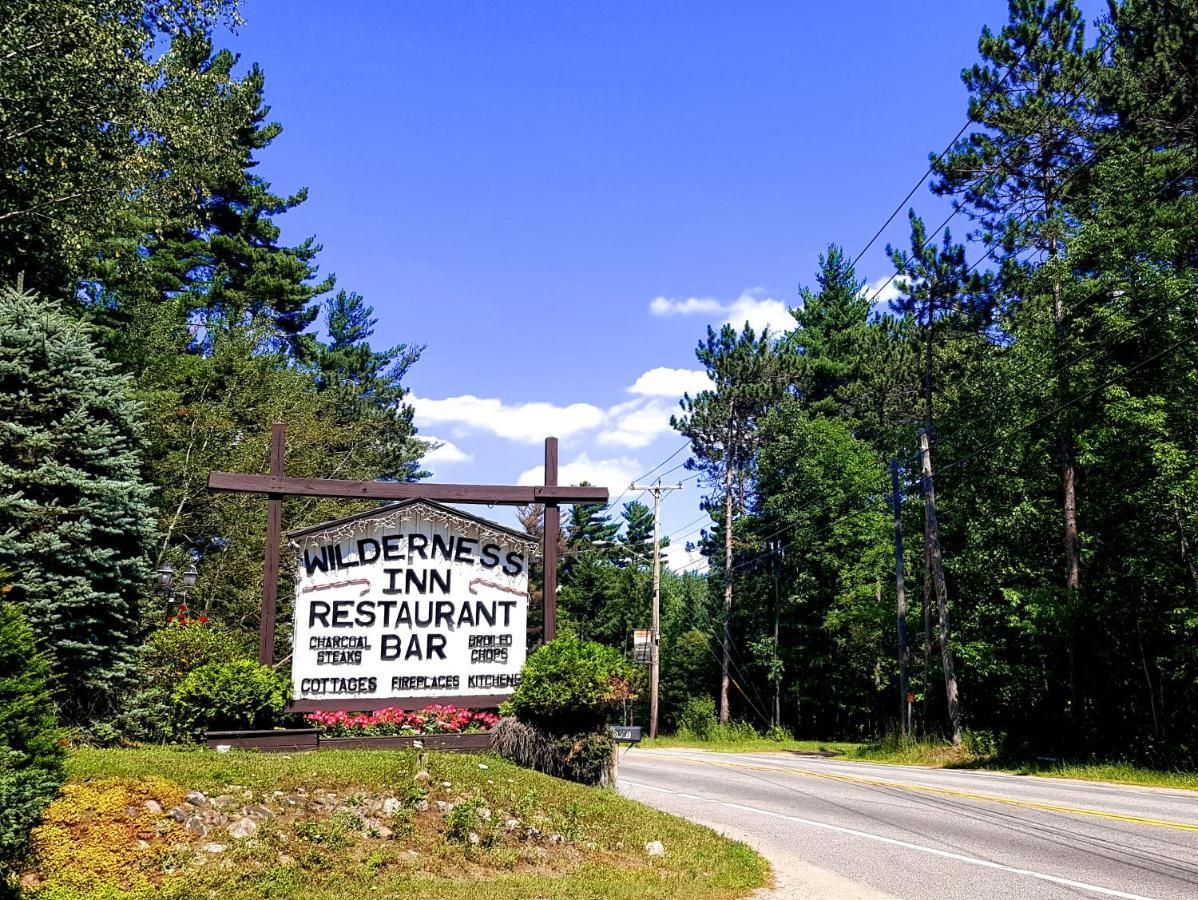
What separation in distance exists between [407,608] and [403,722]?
169 cm

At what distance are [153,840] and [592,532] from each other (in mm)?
58622

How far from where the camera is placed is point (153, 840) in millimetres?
6805

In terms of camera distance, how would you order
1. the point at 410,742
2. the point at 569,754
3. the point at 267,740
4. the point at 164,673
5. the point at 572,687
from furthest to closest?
the point at 410,742
the point at 164,673
the point at 569,754
the point at 267,740
the point at 572,687

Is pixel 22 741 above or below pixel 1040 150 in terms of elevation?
below

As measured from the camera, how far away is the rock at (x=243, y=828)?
720 centimetres

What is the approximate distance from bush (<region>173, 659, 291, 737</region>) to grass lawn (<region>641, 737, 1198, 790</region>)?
1660 cm

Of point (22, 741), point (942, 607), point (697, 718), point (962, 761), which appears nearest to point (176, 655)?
point (22, 741)

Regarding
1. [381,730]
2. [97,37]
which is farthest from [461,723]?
[97,37]

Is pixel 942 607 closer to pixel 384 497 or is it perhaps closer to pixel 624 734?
pixel 624 734

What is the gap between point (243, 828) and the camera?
7.28 metres

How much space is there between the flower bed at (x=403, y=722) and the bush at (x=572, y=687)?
116cm

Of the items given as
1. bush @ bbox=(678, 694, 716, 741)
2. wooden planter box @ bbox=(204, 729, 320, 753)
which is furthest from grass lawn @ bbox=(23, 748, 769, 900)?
bush @ bbox=(678, 694, 716, 741)

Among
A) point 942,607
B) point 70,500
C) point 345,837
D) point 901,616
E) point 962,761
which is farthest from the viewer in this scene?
point 901,616

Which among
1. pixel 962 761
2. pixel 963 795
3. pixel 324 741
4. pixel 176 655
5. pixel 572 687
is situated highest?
pixel 176 655
